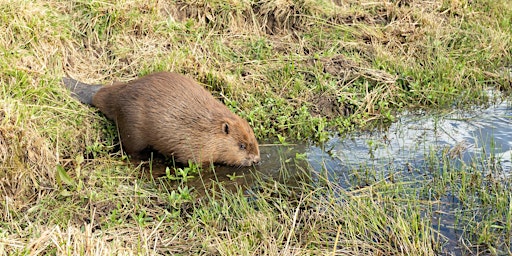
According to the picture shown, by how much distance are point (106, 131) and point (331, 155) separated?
1.79 meters

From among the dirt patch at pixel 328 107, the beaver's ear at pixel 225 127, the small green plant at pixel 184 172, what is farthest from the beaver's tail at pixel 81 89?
the dirt patch at pixel 328 107

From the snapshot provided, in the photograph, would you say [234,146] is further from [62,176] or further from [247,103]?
[62,176]

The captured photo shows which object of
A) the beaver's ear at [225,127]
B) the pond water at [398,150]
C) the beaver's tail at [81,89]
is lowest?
the pond water at [398,150]

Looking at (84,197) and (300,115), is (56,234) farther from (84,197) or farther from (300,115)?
(300,115)

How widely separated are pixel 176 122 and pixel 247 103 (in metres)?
0.96

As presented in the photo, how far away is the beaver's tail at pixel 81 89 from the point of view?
5012mm

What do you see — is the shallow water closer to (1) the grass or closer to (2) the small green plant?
(1) the grass

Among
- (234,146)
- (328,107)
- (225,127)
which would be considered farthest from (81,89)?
(328,107)

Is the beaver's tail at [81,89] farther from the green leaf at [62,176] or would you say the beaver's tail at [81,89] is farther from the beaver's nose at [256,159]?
the beaver's nose at [256,159]

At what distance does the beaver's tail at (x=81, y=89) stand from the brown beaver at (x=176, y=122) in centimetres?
11

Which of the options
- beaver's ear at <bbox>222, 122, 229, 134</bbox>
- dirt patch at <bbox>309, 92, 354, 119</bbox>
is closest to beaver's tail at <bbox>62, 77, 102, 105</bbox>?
beaver's ear at <bbox>222, 122, 229, 134</bbox>

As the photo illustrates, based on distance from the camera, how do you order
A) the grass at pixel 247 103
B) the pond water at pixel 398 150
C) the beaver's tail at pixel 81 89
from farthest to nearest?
the beaver's tail at pixel 81 89 → the pond water at pixel 398 150 → the grass at pixel 247 103

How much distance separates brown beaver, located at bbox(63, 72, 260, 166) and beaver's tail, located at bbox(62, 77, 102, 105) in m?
0.11

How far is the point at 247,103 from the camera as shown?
5547 millimetres
